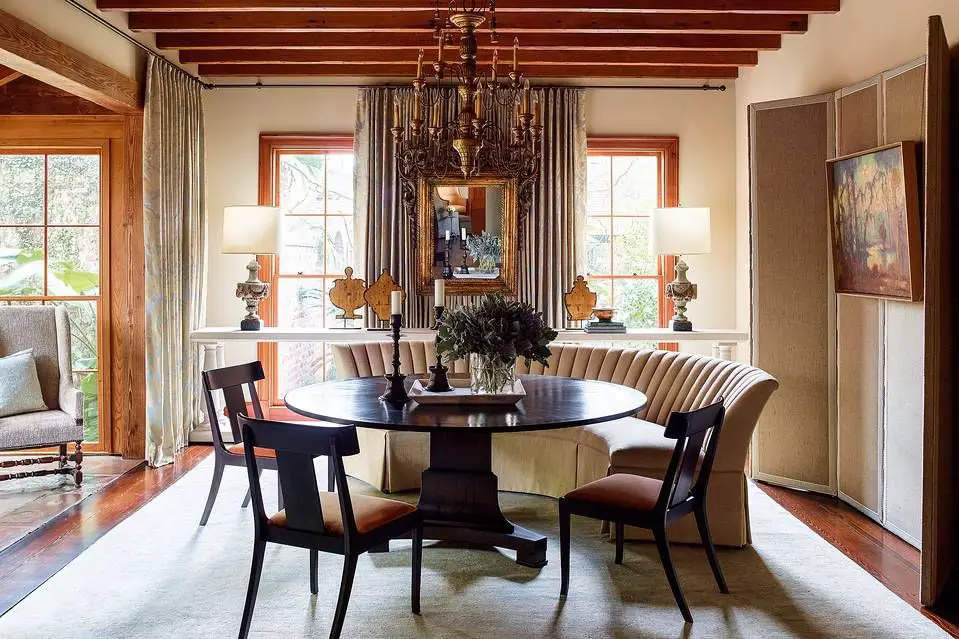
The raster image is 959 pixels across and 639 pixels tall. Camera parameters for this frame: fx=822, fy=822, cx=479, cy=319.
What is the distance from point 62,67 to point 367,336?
2526 millimetres

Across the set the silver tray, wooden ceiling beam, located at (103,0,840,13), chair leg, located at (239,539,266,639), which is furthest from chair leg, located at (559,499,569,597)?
wooden ceiling beam, located at (103,0,840,13)

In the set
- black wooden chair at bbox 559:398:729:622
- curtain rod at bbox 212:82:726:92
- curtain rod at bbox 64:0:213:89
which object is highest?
curtain rod at bbox 212:82:726:92

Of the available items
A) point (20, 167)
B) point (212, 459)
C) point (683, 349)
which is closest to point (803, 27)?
point (683, 349)

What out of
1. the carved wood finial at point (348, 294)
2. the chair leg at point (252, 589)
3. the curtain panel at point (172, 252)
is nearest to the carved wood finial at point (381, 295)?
the carved wood finial at point (348, 294)

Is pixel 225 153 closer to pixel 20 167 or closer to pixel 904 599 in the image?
pixel 20 167

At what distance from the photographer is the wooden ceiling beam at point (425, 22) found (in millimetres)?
5047

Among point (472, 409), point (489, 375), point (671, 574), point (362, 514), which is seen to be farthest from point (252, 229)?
point (671, 574)

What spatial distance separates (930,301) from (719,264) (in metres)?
3.28

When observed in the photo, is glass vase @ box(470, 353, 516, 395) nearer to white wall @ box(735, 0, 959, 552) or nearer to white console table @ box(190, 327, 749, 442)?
white wall @ box(735, 0, 959, 552)

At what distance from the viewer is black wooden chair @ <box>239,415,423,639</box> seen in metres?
2.65

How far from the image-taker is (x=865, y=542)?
3.94 meters

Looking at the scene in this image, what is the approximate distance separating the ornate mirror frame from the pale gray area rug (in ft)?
8.38

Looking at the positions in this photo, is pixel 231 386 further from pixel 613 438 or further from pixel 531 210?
pixel 531 210

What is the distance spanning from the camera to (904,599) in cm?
323
